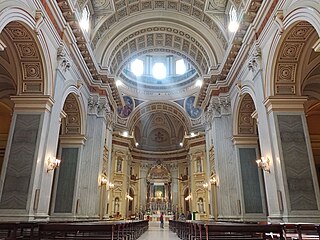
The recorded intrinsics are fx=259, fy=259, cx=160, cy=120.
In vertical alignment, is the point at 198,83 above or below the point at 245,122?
above

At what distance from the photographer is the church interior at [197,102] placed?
770cm

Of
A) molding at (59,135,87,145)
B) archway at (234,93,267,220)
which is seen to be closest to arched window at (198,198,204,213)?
archway at (234,93,267,220)

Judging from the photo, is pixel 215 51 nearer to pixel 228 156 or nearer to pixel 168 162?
pixel 228 156

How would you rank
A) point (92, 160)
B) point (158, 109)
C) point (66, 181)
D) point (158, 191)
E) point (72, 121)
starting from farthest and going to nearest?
point (158, 191) < point (158, 109) < point (92, 160) < point (72, 121) < point (66, 181)

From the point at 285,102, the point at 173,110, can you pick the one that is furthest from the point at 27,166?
the point at 173,110

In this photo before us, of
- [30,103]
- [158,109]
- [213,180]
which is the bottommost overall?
[213,180]

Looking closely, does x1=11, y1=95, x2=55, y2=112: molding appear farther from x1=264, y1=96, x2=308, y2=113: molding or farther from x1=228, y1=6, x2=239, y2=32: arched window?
x1=228, y1=6, x2=239, y2=32: arched window

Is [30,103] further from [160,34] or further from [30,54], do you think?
[160,34]

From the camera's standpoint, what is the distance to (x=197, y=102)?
1852 centimetres

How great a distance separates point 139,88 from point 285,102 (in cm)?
2219

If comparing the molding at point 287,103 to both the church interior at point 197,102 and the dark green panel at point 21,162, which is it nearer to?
the church interior at point 197,102

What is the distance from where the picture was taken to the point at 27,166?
307 inches

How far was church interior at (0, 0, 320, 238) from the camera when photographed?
7699 millimetres

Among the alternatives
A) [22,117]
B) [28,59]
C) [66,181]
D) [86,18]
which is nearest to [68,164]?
[66,181]
